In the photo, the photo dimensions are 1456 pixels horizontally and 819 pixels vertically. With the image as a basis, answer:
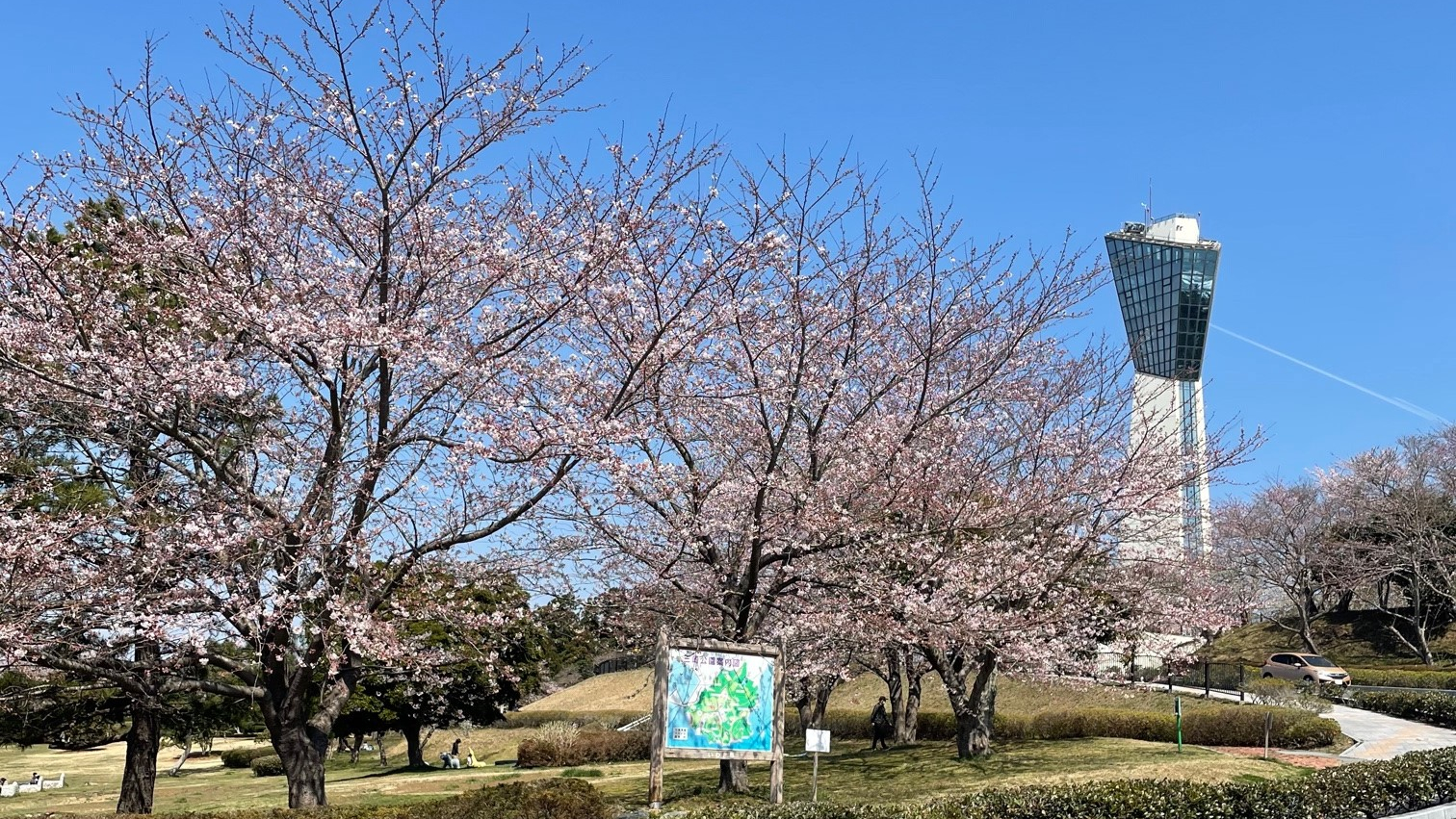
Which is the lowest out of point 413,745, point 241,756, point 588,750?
point 241,756

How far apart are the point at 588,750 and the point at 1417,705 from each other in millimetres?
23269

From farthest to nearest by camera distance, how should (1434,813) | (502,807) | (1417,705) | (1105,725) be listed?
(1417,705) → (1105,725) → (1434,813) → (502,807)

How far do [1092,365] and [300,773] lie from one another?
14009 millimetres

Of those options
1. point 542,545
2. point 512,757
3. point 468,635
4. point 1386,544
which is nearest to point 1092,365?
point 542,545

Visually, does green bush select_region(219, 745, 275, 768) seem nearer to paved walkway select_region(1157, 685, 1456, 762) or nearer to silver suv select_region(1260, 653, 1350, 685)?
paved walkway select_region(1157, 685, 1456, 762)

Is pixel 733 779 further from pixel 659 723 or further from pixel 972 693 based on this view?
pixel 659 723

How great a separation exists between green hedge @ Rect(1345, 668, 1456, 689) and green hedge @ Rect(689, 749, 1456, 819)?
25.4m

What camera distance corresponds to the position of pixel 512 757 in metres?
40.8

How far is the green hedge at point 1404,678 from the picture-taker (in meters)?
33.9

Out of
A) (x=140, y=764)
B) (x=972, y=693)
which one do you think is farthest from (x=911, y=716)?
(x=140, y=764)

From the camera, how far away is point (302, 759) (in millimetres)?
12445

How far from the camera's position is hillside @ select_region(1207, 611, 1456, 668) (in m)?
49.5

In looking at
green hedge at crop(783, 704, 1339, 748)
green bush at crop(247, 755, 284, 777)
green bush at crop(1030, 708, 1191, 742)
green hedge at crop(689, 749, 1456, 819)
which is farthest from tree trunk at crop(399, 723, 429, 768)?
green hedge at crop(689, 749, 1456, 819)

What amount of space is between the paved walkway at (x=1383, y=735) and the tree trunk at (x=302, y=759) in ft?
54.0
